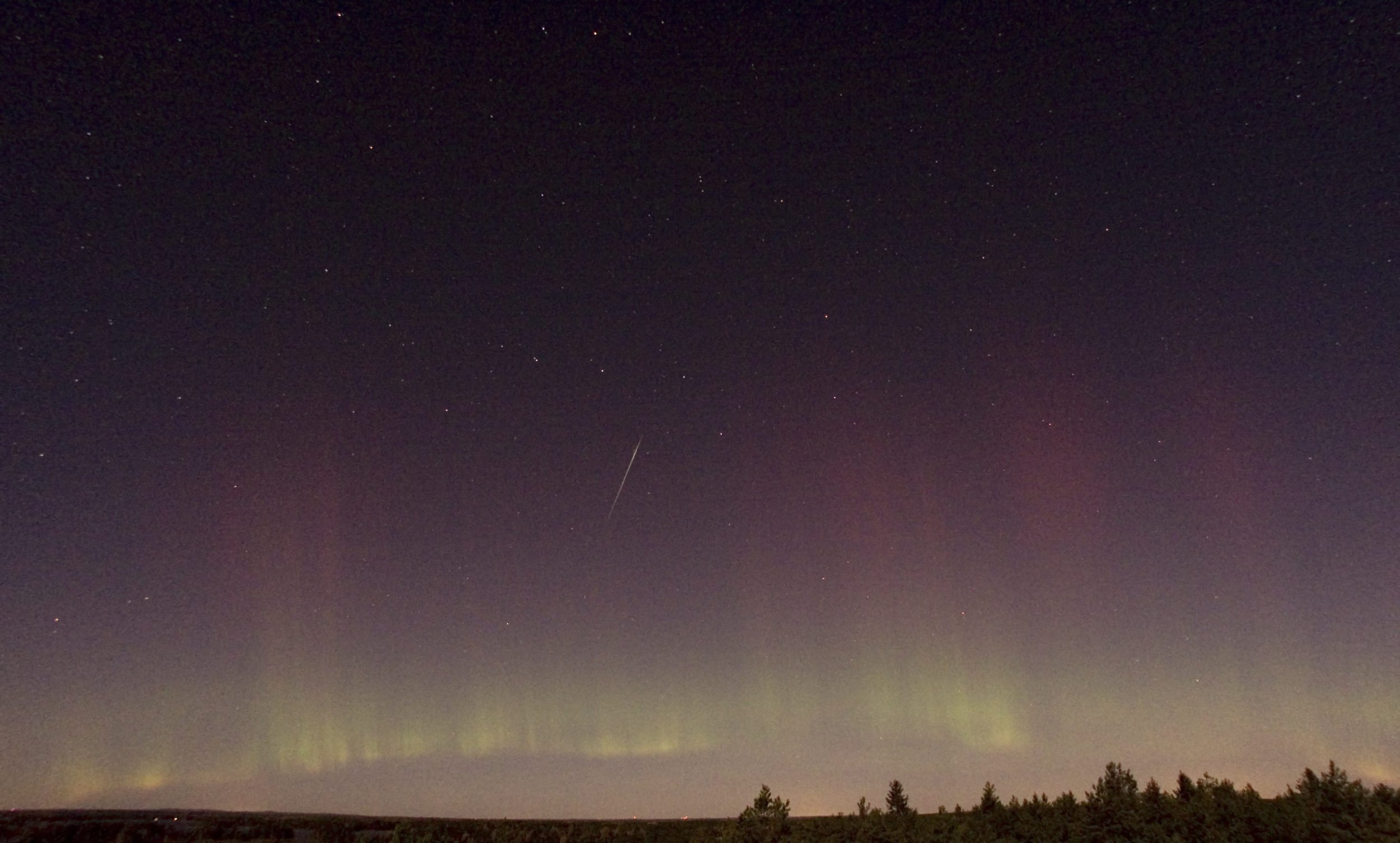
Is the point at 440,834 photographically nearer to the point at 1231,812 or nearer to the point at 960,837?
the point at 960,837

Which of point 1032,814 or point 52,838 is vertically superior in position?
point 1032,814

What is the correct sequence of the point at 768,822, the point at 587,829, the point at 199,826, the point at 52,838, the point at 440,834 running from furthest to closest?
the point at 199,826, the point at 587,829, the point at 52,838, the point at 440,834, the point at 768,822

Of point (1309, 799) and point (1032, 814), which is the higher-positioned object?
point (1309, 799)

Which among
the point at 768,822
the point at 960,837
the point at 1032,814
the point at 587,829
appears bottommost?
the point at 587,829

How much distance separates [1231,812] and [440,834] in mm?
66786

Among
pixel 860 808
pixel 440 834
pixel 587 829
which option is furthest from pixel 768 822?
pixel 587 829

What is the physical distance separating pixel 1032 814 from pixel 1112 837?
5640 millimetres

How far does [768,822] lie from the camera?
73.6 feet

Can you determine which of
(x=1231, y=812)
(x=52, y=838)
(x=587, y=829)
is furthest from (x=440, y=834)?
(x=1231, y=812)

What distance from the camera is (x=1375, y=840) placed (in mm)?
22812

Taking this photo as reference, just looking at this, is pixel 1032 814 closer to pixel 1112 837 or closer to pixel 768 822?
pixel 1112 837

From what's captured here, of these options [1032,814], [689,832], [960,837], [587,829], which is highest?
[960,837]

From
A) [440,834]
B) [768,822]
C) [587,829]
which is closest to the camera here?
[768,822]

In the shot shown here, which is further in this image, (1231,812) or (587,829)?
(587,829)
